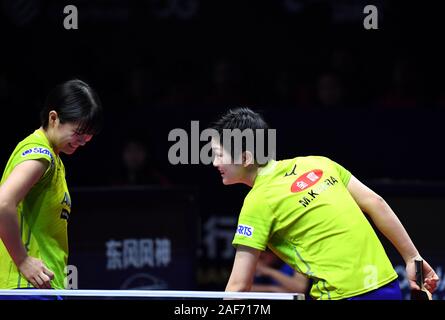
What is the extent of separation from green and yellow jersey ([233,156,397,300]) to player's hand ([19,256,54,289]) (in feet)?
2.58

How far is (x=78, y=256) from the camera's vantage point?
6.25 metres

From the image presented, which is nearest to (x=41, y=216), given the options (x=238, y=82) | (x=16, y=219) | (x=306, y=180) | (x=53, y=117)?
(x=16, y=219)

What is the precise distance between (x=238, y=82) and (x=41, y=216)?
445 cm

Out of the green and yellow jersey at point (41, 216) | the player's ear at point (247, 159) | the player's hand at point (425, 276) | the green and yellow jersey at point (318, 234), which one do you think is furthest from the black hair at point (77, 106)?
the player's hand at point (425, 276)

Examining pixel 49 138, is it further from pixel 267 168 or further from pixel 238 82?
pixel 238 82

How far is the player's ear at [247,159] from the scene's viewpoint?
3.94m

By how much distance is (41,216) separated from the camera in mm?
4070

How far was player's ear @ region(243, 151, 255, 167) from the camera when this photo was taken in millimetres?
3937

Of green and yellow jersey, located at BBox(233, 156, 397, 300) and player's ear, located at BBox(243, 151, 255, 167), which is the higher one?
player's ear, located at BBox(243, 151, 255, 167)

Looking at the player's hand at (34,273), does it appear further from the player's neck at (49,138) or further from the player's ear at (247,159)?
the player's ear at (247,159)

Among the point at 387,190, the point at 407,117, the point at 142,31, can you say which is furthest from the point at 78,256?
the point at 142,31

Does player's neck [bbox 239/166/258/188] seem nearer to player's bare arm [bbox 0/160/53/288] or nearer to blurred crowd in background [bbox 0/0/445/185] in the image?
player's bare arm [bbox 0/160/53/288]

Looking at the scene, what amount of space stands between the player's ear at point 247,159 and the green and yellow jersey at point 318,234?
11cm

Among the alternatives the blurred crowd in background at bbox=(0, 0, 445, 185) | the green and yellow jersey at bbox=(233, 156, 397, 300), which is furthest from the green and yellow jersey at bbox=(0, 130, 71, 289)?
the blurred crowd in background at bbox=(0, 0, 445, 185)
